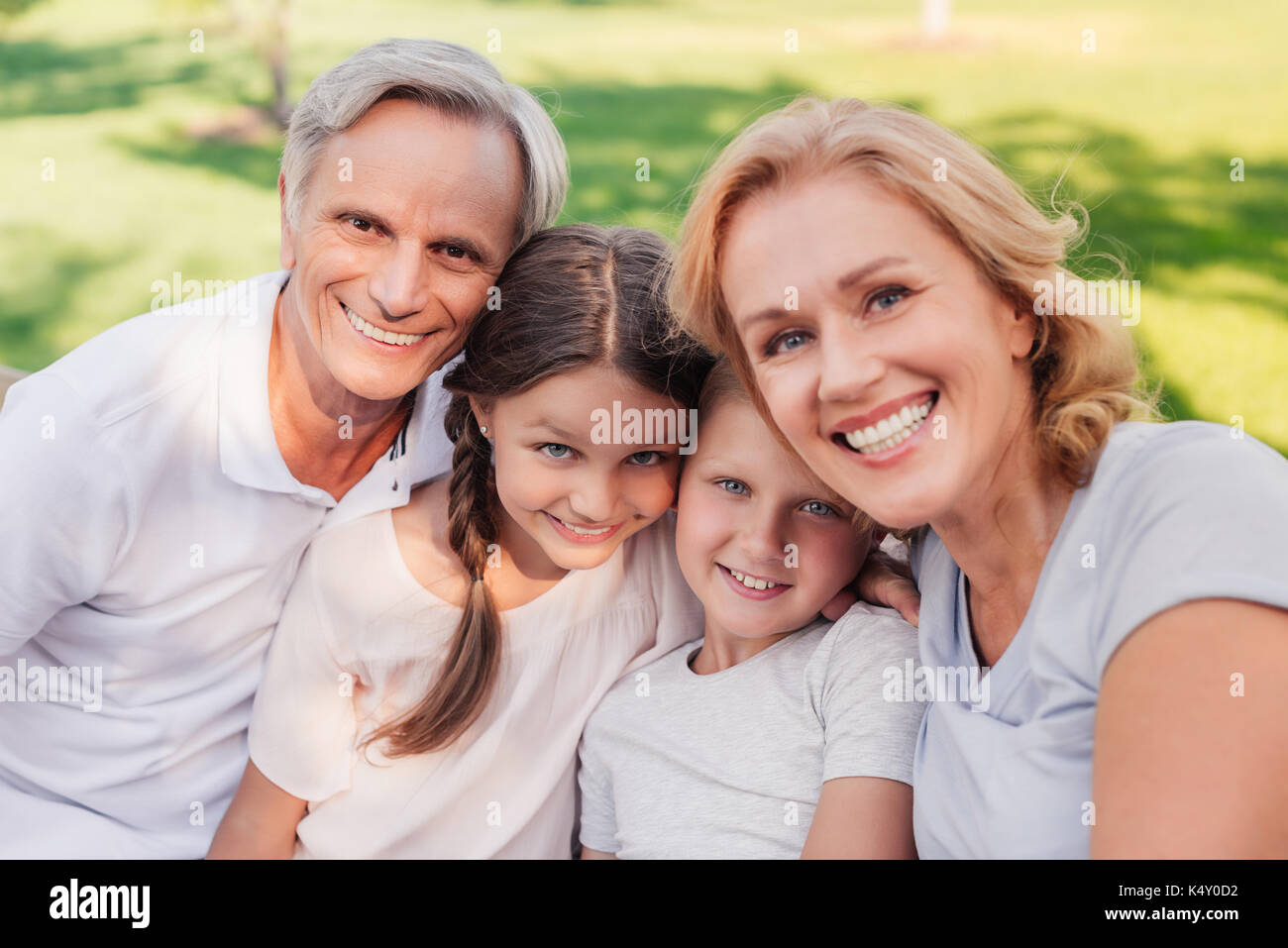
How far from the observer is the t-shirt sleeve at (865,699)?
6.38 ft

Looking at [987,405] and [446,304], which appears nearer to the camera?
[987,405]

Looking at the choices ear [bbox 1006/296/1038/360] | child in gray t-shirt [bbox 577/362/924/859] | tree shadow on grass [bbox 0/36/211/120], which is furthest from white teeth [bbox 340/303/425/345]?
tree shadow on grass [bbox 0/36/211/120]

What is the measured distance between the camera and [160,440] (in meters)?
2.24

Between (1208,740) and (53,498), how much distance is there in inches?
73.7

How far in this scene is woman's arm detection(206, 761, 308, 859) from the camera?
7.62 ft

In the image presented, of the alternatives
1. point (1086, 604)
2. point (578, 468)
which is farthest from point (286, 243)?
point (1086, 604)

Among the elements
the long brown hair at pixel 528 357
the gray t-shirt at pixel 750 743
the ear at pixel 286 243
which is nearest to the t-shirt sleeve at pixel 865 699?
the gray t-shirt at pixel 750 743

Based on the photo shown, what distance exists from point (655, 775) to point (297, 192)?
50.9 inches

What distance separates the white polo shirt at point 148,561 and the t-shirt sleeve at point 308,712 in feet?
0.38

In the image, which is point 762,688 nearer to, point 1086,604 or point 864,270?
point 1086,604

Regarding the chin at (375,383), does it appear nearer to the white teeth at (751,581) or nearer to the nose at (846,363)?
the white teeth at (751,581)

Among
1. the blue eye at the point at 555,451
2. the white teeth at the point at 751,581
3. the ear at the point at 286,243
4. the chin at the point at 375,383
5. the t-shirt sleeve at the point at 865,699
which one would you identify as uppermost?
the ear at the point at 286,243
